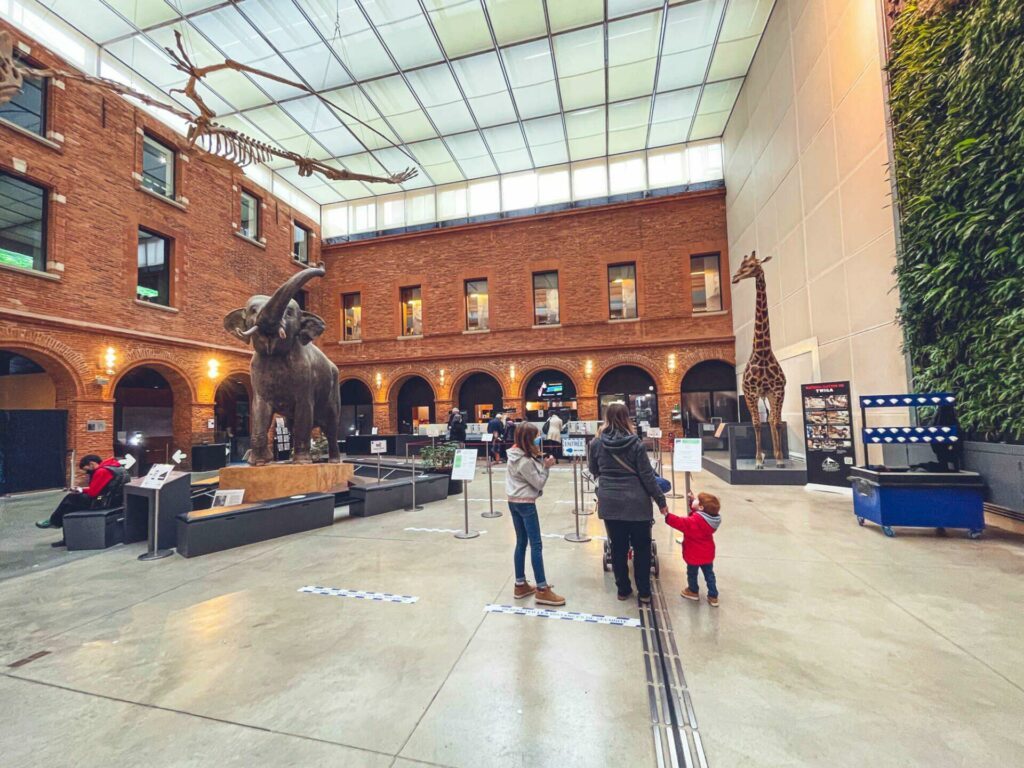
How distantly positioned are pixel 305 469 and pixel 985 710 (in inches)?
283

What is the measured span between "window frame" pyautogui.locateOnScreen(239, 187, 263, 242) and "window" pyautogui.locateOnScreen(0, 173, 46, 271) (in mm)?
5590

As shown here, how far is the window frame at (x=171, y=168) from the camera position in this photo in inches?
500

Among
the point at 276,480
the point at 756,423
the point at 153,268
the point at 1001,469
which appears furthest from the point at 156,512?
the point at 153,268

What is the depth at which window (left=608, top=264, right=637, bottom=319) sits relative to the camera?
16594 millimetres

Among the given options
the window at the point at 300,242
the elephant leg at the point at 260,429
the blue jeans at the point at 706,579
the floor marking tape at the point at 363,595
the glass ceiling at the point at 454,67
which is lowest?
the floor marking tape at the point at 363,595

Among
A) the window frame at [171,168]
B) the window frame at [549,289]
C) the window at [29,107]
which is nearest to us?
the window at [29,107]

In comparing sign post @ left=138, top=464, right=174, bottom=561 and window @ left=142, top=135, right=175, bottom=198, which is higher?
window @ left=142, top=135, right=175, bottom=198

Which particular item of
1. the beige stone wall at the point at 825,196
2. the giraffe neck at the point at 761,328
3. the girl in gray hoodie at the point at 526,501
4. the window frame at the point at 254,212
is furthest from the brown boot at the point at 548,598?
the window frame at the point at 254,212

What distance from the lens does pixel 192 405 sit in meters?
13.5

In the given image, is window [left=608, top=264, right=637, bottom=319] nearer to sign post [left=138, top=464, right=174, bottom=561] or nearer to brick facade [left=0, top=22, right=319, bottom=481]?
brick facade [left=0, top=22, right=319, bottom=481]

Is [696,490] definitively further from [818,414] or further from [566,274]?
[566,274]

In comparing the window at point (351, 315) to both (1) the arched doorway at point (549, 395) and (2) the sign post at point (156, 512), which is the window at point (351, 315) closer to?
(1) the arched doorway at point (549, 395)

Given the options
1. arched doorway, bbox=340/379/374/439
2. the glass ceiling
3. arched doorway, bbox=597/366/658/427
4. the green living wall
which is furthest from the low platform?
arched doorway, bbox=340/379/374/439

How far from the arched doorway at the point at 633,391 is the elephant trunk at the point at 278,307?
40.2ft
